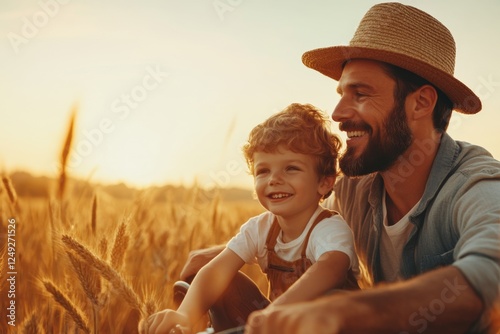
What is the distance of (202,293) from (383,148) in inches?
45.8

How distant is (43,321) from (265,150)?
1315mm

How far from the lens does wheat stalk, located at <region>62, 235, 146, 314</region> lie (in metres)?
2.36

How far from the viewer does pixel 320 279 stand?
2.48 metres

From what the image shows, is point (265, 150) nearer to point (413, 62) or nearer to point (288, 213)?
point (288, 213)

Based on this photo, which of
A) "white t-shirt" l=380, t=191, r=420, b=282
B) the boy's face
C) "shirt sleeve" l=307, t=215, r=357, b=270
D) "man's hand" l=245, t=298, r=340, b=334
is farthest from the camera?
"white t-shirt" l=380, t=191, r=420, b=282

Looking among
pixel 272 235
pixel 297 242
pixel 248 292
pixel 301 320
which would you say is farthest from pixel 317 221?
pixel 301 320

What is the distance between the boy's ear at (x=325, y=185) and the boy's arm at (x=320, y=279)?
1.23ft

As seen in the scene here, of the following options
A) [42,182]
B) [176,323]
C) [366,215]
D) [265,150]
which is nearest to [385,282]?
[366,215]

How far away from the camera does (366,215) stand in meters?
3.32

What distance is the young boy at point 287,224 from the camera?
2682 millimetres

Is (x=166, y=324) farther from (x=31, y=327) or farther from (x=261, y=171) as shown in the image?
(x=261, y=171)

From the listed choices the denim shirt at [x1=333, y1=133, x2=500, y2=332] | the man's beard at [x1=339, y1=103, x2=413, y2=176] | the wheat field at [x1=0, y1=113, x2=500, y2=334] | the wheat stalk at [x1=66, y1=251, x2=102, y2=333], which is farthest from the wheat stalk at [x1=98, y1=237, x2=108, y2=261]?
the denim shirt at [x1=333, y1=133, x2=500, y2=332]

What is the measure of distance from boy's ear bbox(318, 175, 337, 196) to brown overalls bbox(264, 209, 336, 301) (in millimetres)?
91

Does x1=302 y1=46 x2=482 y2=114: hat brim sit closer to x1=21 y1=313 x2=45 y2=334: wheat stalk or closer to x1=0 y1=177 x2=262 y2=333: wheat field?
x1=0 y1=177 x2=262 y2=333: wheat field
